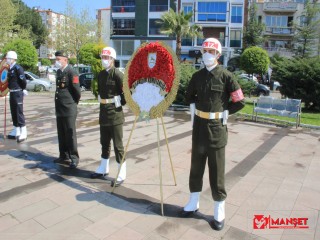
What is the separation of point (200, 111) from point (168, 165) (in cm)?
248

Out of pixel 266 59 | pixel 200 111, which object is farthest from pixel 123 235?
pixel 266 59

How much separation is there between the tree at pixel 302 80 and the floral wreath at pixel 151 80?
41.2 ft

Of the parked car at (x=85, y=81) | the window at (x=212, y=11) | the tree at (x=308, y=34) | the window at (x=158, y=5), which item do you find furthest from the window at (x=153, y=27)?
the parked car at (x=85, y=81)

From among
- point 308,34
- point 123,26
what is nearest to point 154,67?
point 308,34

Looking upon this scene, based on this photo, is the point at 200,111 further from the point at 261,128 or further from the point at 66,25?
the point at 66,25

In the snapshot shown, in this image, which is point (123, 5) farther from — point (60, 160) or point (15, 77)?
point (60, 160)

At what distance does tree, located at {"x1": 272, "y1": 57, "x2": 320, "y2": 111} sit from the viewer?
15422 millimetres

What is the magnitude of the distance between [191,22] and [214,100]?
39753mm

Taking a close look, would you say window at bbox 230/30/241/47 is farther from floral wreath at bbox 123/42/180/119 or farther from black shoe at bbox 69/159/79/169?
floral wreath at bbox 123/42/180/119

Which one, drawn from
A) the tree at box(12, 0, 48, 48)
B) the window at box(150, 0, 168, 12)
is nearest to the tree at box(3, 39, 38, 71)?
the tree at box(12, 0, 48, 48)

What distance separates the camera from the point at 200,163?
4.38m

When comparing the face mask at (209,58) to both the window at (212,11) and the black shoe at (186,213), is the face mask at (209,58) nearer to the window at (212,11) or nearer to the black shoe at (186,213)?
the black shoe at (186,213)

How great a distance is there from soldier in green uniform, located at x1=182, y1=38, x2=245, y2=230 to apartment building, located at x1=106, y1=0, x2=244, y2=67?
35.9m

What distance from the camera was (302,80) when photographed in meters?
15.7
